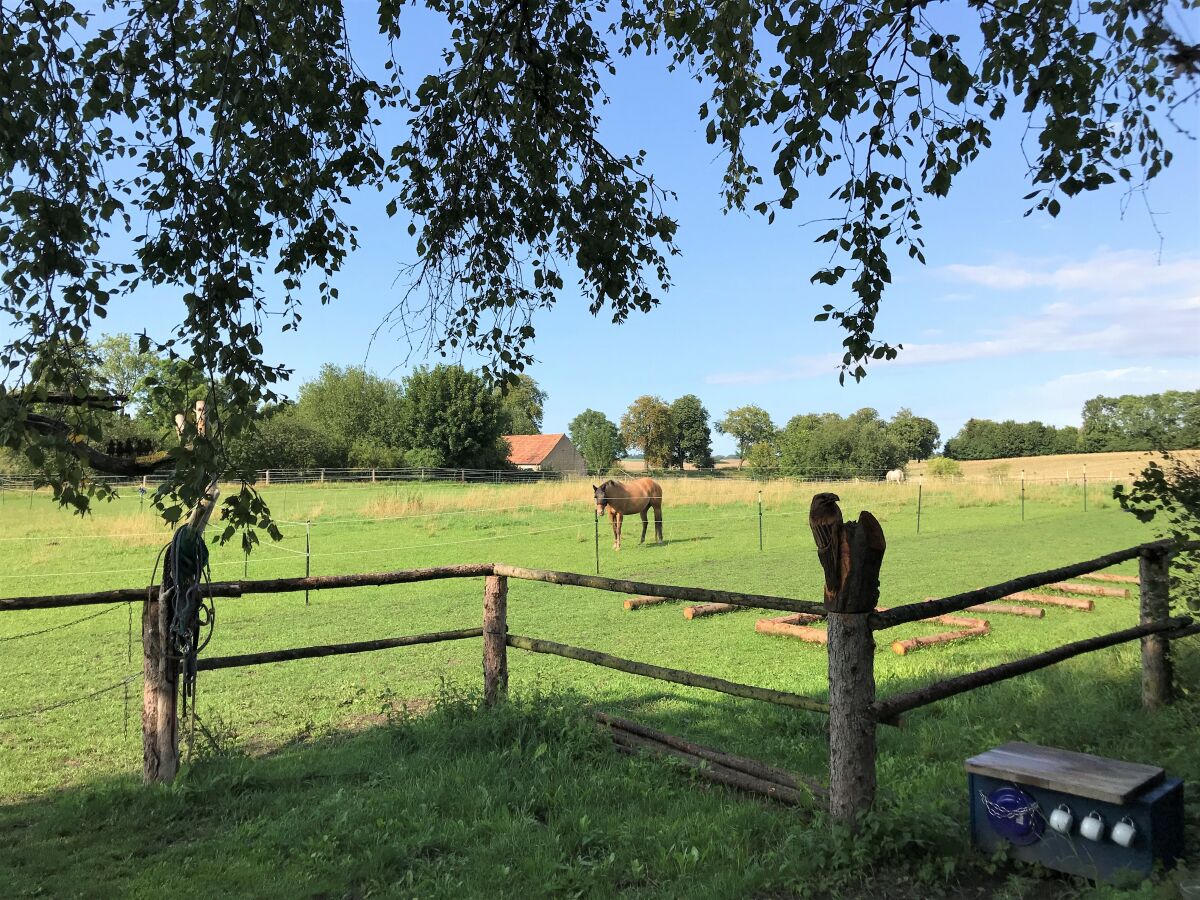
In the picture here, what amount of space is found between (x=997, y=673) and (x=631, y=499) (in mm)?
17329

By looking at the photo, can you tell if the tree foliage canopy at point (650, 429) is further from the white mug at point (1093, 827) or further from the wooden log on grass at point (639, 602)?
the white mug at point (1093, 827)

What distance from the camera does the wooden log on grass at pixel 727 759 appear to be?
11.7ft

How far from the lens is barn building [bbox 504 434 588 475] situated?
260 feet

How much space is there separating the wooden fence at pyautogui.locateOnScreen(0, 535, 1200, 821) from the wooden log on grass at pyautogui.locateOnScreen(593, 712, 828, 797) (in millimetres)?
321

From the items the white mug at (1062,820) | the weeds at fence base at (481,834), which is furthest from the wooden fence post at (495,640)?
the white mug at (1062,820)

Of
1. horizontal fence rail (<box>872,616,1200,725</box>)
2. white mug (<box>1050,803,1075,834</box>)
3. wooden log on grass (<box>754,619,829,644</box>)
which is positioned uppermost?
horizontal fence rail (<box>872,616,1200,725</box>)

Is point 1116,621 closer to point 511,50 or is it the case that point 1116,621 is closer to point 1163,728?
point 1163,728

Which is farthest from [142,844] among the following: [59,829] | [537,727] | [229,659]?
[537,727]

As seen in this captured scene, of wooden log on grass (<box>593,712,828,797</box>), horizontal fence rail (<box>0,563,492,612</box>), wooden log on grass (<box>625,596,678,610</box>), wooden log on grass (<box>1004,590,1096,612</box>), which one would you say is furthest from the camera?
wooden log on grass (<box>625,596,678,610</box>)

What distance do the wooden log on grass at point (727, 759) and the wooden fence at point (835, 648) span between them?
321mm

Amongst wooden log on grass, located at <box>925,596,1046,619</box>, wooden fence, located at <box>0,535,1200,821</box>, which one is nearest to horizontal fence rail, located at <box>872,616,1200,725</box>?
wooden fence, located at <box>0,535,1200,821</box>

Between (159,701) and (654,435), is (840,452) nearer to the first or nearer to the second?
(654,435)

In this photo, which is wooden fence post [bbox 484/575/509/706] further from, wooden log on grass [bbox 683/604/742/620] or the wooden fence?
wooden log on grass [bbox 683/604/742/620]

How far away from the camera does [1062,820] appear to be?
279 cm
